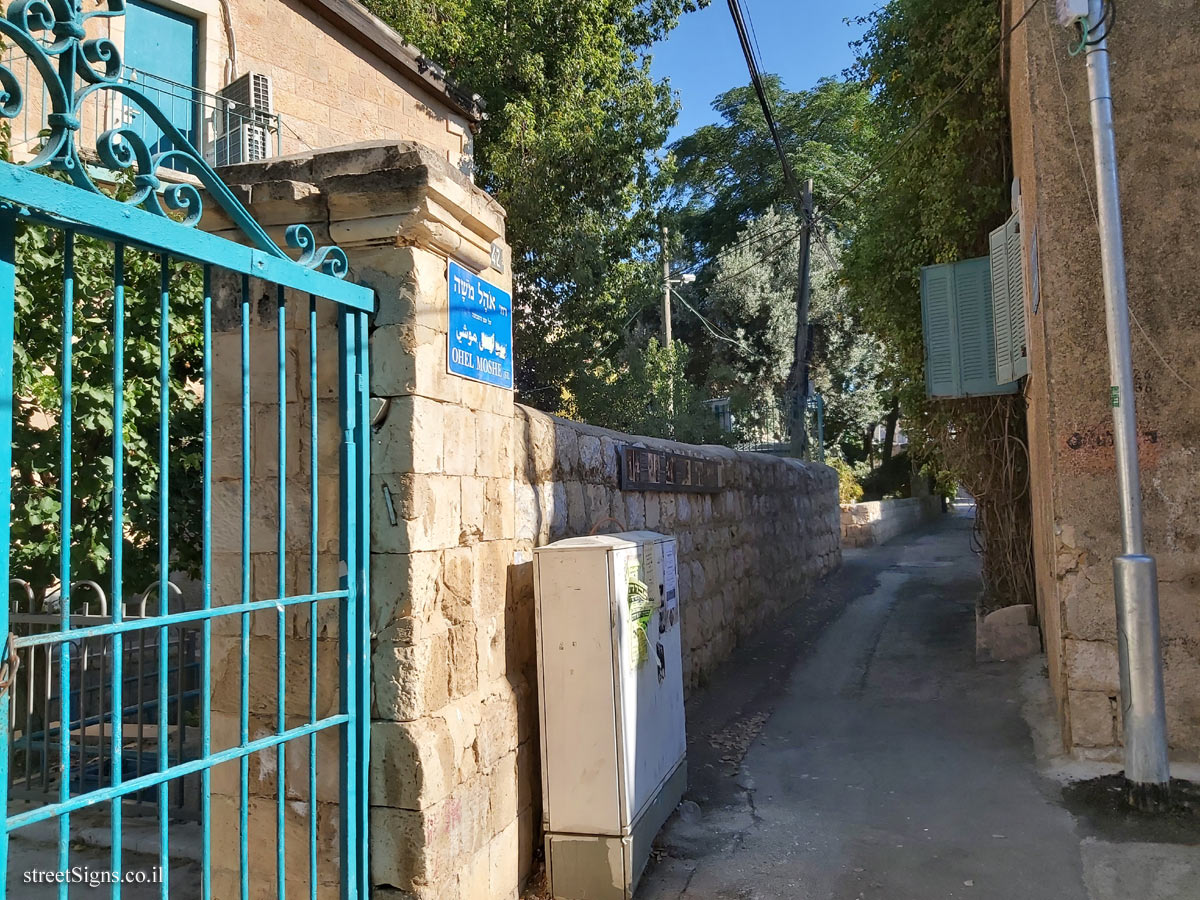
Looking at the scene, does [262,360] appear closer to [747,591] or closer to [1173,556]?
[1173,556]

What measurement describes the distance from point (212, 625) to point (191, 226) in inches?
60.6

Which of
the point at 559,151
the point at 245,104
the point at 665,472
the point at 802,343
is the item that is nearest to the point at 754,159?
the point at 802,343

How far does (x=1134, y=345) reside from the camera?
4.79 m

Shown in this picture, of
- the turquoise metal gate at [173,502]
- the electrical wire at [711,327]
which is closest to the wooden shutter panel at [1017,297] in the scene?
the turquoise metal gate at [173,502]

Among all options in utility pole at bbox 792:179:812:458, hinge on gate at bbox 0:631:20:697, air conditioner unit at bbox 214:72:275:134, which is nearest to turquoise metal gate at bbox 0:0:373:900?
hinge on gate at bbox 0:631:20:697

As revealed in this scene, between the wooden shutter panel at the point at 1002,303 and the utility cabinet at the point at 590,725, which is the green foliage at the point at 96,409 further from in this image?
the wooden shutter panel at the point at 1002,303

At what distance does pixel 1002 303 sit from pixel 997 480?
1800 millimetres

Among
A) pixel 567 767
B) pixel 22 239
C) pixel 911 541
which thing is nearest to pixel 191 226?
pixel 567 767

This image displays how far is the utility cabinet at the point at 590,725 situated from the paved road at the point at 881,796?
0.98ft

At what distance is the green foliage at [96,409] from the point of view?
5074 mm

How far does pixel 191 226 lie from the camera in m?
2.32

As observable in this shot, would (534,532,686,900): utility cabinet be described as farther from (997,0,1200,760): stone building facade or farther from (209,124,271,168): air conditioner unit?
(209,124,271,168): air conditioner unit

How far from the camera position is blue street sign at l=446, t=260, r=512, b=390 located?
3.24 meters

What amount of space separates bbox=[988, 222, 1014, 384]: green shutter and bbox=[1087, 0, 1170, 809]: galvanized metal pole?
7.27 ft
